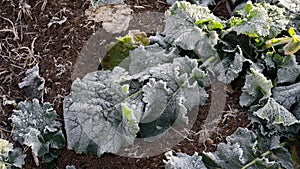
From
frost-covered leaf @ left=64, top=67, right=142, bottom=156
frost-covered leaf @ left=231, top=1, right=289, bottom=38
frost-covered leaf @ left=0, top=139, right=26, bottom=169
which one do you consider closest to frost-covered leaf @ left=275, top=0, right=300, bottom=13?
frost-covered leaf @ left=231, top=1, right=289, bottom=38

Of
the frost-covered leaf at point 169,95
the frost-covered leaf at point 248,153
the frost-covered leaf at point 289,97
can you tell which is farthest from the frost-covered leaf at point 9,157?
the frost-covered leaf at point 289,97

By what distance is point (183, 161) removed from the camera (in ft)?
7.23

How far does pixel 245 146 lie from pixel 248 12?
56cm

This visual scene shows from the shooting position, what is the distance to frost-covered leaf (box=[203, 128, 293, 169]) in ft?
7.27

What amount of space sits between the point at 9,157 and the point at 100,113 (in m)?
0.40

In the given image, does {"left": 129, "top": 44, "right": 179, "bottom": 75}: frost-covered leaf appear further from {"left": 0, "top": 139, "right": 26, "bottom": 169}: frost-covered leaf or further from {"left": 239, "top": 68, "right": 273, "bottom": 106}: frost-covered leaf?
{"left": 0, "top": 139, "right": 26, "bottom": 169}: frost-covered leaf

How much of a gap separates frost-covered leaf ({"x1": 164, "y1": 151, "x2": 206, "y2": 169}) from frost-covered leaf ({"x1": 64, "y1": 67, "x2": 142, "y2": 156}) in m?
0.16

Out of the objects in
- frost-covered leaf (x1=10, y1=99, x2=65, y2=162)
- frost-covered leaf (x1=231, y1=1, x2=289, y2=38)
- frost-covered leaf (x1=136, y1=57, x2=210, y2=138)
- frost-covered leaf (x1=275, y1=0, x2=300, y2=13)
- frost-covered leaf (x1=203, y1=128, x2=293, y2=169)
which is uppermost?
frost-covered leaf (x1=231, y1=1, x2=289, y2=38)

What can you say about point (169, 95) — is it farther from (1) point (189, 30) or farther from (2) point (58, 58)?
(2) point (58, 58)

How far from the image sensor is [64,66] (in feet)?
8.32

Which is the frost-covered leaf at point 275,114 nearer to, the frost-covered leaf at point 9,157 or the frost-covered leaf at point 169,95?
the frost-covered leaf at point 169,95

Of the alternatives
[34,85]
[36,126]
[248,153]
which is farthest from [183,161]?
[34,85]

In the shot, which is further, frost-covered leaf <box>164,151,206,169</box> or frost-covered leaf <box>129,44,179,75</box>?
frost-covered leaf <box>129,44,179,75</box>

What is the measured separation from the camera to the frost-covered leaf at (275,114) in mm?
2240
